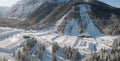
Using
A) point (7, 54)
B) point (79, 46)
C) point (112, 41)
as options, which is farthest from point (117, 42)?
point (7, 54)

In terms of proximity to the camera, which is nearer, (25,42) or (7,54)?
(7,54)

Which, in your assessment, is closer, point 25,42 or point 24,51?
point 24,51

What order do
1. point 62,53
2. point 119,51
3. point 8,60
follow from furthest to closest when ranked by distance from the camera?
1. point 62,53
2. point 119,51
3. point 8,60

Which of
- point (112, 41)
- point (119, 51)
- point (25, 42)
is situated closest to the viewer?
point (119, 51)

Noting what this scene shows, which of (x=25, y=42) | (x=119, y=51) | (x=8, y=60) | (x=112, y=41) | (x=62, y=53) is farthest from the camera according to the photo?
(x=112, y=41)

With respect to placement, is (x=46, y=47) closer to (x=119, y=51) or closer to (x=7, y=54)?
(x=7, y=54)

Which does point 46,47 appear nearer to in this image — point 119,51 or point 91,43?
point 91,43

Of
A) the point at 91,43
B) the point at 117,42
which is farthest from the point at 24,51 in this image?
the point at 117,42

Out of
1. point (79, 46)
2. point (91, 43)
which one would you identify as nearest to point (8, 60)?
point (79, 46)

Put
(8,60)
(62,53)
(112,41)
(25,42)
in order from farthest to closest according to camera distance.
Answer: (112,41), (25,42), (62,53), (8,60)
